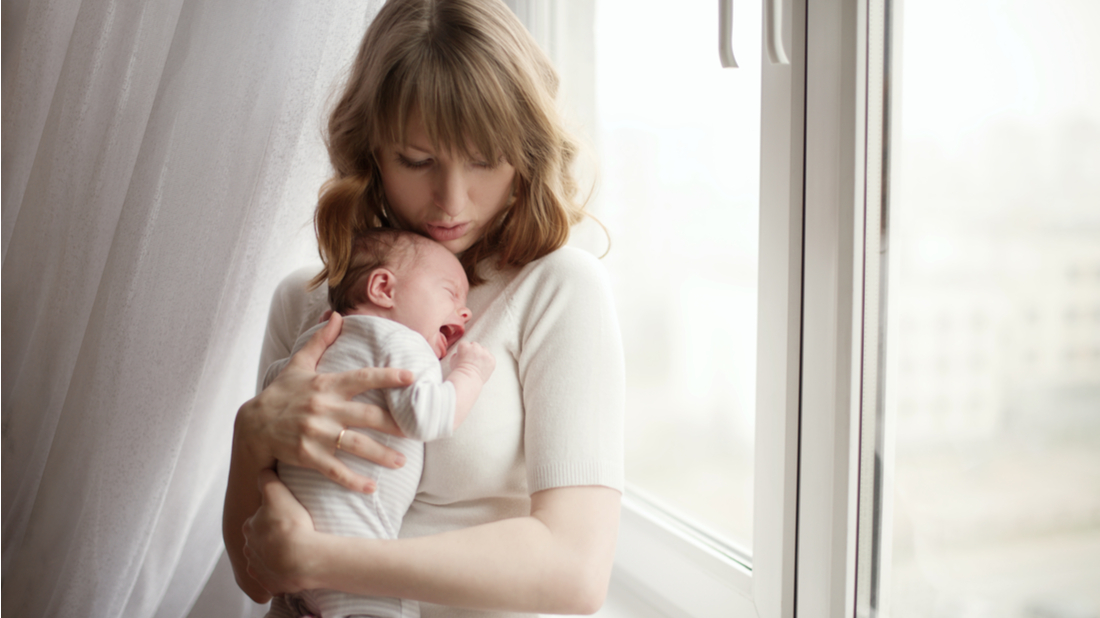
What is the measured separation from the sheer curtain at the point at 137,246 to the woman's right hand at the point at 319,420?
341 mm

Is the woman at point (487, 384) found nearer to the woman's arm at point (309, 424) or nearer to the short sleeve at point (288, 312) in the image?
the woman's arm at point (309, 424)

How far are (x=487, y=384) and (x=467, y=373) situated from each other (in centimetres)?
6

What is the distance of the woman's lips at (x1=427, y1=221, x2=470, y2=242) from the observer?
0.91 m

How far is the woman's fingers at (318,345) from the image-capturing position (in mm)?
857

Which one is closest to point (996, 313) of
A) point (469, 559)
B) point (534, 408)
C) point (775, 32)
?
point (775, 32)

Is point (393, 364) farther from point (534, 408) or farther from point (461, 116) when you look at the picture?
point (461, 116)

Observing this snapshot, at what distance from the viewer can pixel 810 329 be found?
0.89 meters

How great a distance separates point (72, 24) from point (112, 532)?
0.88 metres

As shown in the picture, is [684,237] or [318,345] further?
[684,237]

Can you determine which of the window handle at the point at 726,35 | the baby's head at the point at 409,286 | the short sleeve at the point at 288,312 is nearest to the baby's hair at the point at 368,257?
the baby's head at the point at 409,286

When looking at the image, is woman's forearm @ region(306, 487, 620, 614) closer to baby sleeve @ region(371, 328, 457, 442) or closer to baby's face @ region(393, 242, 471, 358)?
baby sleeve @ region(371, 328, 457, 442)

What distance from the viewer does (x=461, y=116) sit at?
2.69 ft

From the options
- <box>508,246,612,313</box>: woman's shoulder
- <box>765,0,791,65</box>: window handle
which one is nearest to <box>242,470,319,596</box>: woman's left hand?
<box>508,246,612,313</box>: woman's shoulder

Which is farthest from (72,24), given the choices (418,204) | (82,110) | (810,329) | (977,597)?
(977,597)
